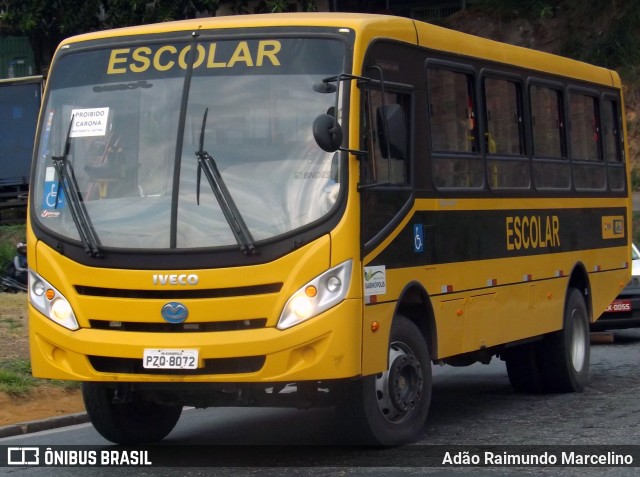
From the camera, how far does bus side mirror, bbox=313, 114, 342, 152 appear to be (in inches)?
336

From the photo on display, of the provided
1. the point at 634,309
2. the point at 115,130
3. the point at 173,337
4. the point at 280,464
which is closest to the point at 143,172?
the point at 115,130

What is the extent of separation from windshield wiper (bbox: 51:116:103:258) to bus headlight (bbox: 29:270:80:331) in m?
0.41

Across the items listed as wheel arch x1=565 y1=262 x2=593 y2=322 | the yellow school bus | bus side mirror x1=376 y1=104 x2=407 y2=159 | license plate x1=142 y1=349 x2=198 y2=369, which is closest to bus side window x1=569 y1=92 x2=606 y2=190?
wheel arch x1=565 y1=262 x2=593 y2=322

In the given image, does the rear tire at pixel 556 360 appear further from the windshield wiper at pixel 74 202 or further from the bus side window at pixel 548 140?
the windshield wiper at pixel 74 202

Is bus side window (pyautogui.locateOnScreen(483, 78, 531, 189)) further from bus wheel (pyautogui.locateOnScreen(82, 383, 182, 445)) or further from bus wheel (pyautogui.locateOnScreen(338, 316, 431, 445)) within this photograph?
bus wheel (pyautogui.locateOnScreen(82, 383, 182, 445))

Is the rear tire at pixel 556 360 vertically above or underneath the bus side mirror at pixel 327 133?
underneath

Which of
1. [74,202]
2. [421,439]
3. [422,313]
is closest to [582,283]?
[422,313]

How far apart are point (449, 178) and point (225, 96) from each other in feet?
7.63

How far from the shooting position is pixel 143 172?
898 cm

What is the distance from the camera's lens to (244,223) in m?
8.64

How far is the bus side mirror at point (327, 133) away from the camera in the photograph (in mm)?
8531

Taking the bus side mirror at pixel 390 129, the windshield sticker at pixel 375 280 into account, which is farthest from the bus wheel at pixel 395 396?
the bus side mirror at pixel 390 129

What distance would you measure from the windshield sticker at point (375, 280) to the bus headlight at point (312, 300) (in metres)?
0.31

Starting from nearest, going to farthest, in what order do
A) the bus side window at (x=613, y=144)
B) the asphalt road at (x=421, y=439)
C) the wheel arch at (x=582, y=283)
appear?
the asphalt road at (x=421, y=439), the wheel arch at (x=582, y=283), the bus side window at (x=613, y=144)
